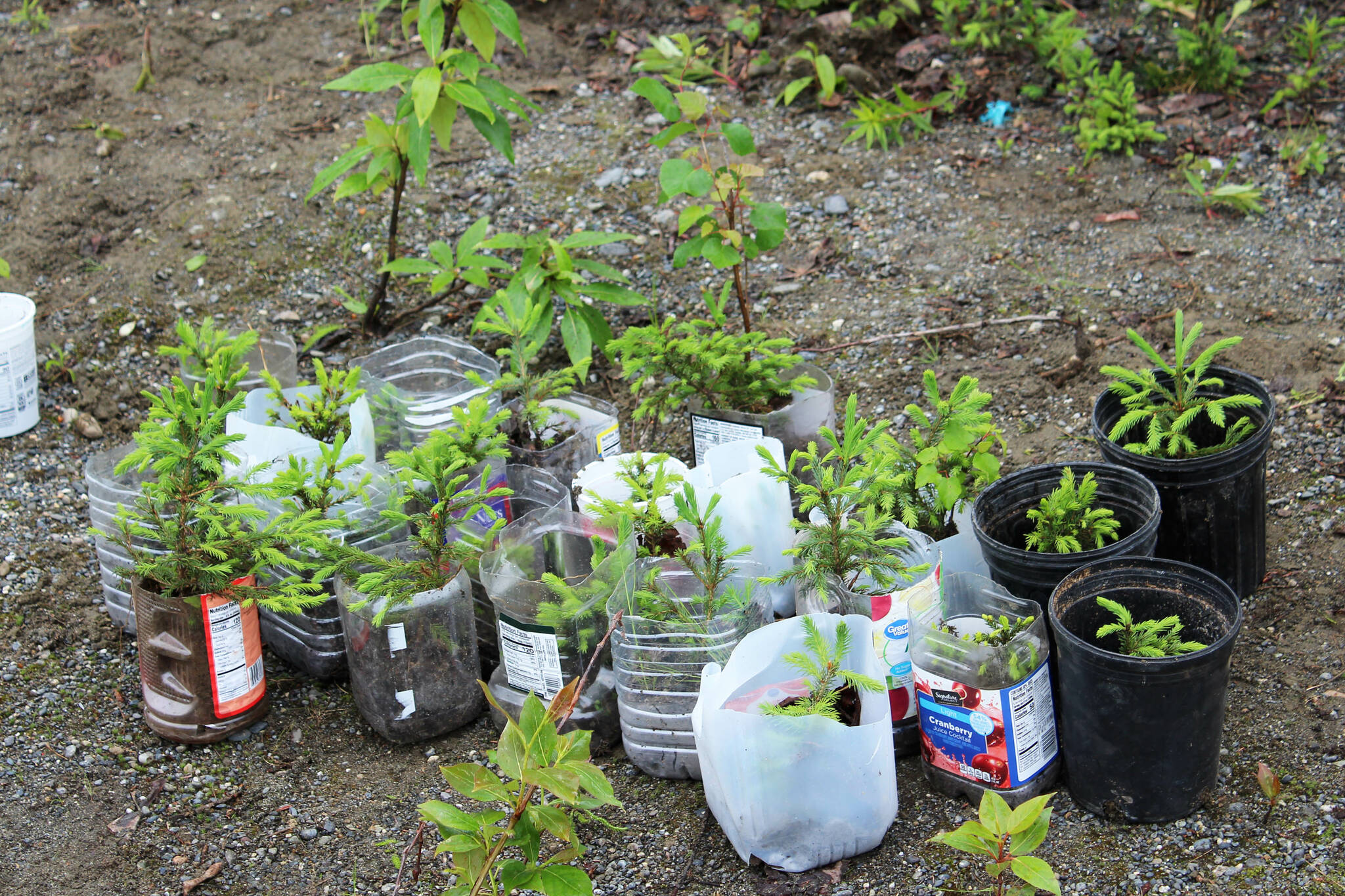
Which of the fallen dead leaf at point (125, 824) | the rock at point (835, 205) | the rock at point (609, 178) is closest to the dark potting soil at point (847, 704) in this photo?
the fallen dead leaf at point (125, 824)

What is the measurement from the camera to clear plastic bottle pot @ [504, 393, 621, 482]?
3.20 meters

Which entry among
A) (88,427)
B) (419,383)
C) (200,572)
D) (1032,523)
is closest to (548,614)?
(200,572)

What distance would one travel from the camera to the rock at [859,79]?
5254 mm

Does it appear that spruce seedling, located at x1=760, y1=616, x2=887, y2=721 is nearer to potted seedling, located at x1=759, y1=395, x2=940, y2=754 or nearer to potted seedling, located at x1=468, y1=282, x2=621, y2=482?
potted seedling, located at x1=759, y1=395, x2=940, y2=754

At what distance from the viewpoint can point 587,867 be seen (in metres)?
Result: 2.33

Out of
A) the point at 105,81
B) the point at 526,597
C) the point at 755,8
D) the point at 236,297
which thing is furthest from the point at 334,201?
the point at 526,597

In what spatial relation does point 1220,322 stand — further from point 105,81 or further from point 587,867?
point 105,81

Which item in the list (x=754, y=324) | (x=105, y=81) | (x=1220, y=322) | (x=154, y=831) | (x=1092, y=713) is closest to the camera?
(x=1092, y=713)

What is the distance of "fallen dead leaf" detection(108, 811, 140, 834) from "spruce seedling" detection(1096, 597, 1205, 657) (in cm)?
211

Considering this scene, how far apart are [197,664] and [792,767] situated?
1432 millimetres

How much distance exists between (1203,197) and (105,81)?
202 inches

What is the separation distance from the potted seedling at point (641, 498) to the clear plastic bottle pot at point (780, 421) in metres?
0.24

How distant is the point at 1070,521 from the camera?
2.54 meters

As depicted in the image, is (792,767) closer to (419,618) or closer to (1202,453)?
(419,618)
